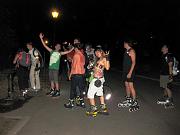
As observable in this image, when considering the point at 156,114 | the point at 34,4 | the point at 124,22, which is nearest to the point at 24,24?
the point at 34,4

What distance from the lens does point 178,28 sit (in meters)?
37.9

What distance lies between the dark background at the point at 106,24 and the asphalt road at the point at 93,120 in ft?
59.4

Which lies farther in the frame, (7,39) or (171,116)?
(7,39)

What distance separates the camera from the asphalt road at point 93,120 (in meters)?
8.62

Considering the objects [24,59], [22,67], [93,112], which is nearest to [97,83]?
[93,112]

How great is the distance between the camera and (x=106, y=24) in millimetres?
56094

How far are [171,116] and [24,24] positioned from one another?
1538 inches

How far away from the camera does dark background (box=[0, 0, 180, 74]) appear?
32969 mm

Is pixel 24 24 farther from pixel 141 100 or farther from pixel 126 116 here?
pixel 126 116

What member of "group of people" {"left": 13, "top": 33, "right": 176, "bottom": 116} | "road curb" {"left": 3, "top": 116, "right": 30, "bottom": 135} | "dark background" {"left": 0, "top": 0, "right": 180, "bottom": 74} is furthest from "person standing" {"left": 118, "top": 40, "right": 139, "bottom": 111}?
"dark background" {"left": 0, "top": 0, "right": 180, "bottom": 74}

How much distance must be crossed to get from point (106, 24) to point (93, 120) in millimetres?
46857

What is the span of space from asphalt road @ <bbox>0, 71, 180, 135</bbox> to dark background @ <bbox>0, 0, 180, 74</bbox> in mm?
18119

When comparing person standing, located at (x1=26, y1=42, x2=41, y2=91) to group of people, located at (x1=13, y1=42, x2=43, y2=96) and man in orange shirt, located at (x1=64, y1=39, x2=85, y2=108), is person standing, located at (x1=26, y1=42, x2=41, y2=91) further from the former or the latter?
man in orange shirt, located at (x1=64, y1=39, x2=85, y2=108)

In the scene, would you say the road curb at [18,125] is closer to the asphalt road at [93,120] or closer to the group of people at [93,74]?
the asphalt road at [93,120]
